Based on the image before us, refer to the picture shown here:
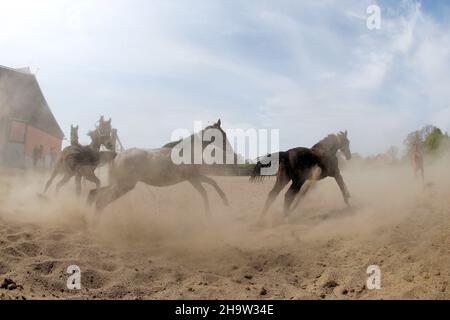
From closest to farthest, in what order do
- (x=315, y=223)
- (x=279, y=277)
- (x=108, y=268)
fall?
(x=279, y=277) → (x=108, y=268) → (x=315, y=223)

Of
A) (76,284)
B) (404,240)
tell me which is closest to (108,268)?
(76,284)

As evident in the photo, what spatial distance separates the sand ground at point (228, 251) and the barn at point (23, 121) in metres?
21.0

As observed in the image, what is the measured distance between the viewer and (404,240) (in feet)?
18.5

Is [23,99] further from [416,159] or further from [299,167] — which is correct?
[416,159]

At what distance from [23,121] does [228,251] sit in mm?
28580

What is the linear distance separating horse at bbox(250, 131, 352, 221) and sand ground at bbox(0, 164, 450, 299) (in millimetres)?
606

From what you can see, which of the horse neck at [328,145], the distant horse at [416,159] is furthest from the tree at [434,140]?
the horse neck at [328,145]

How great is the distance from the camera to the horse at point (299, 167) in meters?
8.30

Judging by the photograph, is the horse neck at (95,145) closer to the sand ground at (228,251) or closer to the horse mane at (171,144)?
the sand ground at (228,251)

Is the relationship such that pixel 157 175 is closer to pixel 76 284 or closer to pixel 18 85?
pixel 76 284

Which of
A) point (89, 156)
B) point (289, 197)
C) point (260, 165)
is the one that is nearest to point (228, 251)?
point (289, 197)

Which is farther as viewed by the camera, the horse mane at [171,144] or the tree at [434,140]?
the tree at [434,140]
